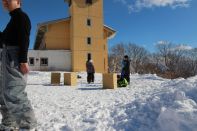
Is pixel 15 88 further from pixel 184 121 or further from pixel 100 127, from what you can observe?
pixel 184 121

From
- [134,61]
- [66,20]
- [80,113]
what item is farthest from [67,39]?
[134,61]

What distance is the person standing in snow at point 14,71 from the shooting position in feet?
16.0

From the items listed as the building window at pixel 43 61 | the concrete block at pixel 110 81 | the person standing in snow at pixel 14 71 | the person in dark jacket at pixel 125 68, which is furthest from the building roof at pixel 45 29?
the person standing in snow at pixel 14 71

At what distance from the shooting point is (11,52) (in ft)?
16.3

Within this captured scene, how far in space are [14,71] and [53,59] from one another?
39.0m

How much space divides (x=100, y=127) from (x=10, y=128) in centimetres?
163

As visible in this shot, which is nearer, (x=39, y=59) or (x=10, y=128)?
(x=10, y=128)

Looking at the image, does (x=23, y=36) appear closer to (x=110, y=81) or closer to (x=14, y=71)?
(x=14, y=71)

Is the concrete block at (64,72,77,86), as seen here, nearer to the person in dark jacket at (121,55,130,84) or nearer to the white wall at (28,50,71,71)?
the person in dark jacket at (121,55,130,84)

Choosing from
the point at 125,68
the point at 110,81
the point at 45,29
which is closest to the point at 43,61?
the point at 45,29

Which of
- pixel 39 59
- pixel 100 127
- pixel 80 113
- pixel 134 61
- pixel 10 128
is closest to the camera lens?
pixel 10 128

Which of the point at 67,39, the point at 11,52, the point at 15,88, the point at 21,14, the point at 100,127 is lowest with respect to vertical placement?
the point at 100,127

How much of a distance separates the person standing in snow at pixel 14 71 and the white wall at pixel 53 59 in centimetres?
3874

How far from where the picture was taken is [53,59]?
43.6 m
